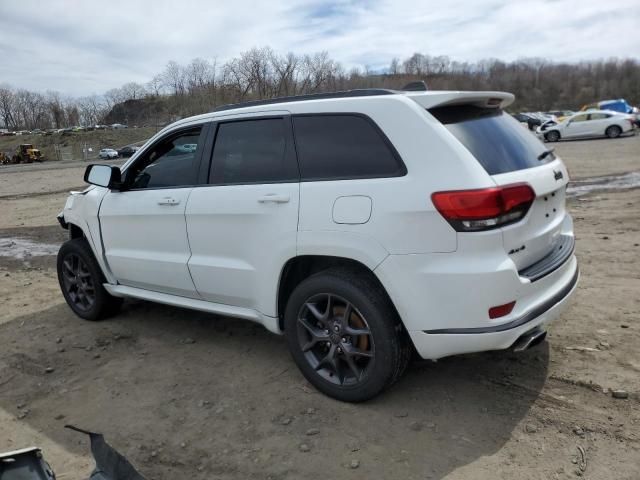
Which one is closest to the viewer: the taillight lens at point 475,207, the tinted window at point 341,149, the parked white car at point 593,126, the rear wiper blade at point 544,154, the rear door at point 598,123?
the taillight lens at point 475,207

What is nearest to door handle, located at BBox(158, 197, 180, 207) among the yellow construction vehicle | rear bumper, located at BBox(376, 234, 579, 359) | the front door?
the front door

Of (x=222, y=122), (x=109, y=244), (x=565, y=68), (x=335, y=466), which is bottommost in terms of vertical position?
(x=335, y=466)

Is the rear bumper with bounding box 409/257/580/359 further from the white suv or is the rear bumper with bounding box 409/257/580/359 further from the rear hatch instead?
the rear hatch

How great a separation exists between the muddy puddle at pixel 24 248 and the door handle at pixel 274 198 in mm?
5803

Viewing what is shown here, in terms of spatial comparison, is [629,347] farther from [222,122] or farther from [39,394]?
[39,394]

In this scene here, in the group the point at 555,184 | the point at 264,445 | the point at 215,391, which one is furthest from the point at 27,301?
the point at 555,184

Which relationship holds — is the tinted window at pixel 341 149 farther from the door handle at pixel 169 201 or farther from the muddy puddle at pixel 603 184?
the muddy puddle at pixel 603 184

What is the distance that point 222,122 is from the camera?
155 inches

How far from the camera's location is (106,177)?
14.9ft

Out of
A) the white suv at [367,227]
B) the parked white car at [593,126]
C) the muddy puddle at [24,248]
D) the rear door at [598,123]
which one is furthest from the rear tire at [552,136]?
the white suv at [367,227]

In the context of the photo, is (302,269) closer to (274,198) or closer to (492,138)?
(274,198)

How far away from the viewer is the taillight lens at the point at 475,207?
2750 millimetres

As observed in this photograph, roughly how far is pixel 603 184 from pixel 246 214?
11.3 meters

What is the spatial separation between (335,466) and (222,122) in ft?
8.08
